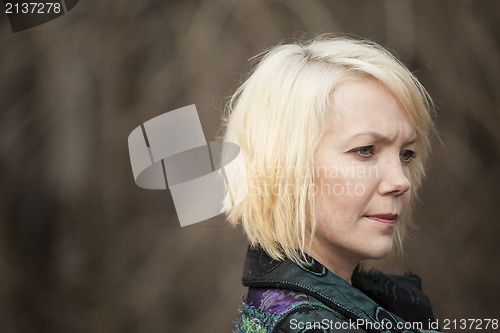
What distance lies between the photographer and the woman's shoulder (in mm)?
822

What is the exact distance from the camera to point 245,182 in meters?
0.98

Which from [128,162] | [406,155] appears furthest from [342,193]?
[128,162]

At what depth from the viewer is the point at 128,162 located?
6.34 feet

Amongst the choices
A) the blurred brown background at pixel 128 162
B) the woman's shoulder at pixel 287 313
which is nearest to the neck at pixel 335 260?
the woman's shoulder at pixel 287 313

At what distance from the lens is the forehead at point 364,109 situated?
90 centimetres

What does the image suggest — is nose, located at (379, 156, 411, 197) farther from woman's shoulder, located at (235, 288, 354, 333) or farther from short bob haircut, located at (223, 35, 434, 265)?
woman's shoulder, located at (235, 288, 354, 333)

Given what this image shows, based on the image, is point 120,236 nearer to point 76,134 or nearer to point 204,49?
point 76,134

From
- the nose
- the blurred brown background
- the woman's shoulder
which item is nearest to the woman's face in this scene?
the nose

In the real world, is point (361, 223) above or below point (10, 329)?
above

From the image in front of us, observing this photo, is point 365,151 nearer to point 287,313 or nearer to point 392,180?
point 392,180

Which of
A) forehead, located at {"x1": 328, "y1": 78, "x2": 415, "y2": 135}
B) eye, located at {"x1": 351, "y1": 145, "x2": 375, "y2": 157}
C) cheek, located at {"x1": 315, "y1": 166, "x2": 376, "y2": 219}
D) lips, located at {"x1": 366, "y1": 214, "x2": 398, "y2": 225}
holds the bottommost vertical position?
lips, located at {"x1": 366, "y1": 214, "x2": 398, "y2": 225}

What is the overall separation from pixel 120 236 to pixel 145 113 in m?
0.39

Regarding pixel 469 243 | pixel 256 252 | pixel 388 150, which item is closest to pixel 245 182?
pixel 256 252

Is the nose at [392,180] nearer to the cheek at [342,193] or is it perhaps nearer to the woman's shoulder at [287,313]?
the cheek at [342,193]
